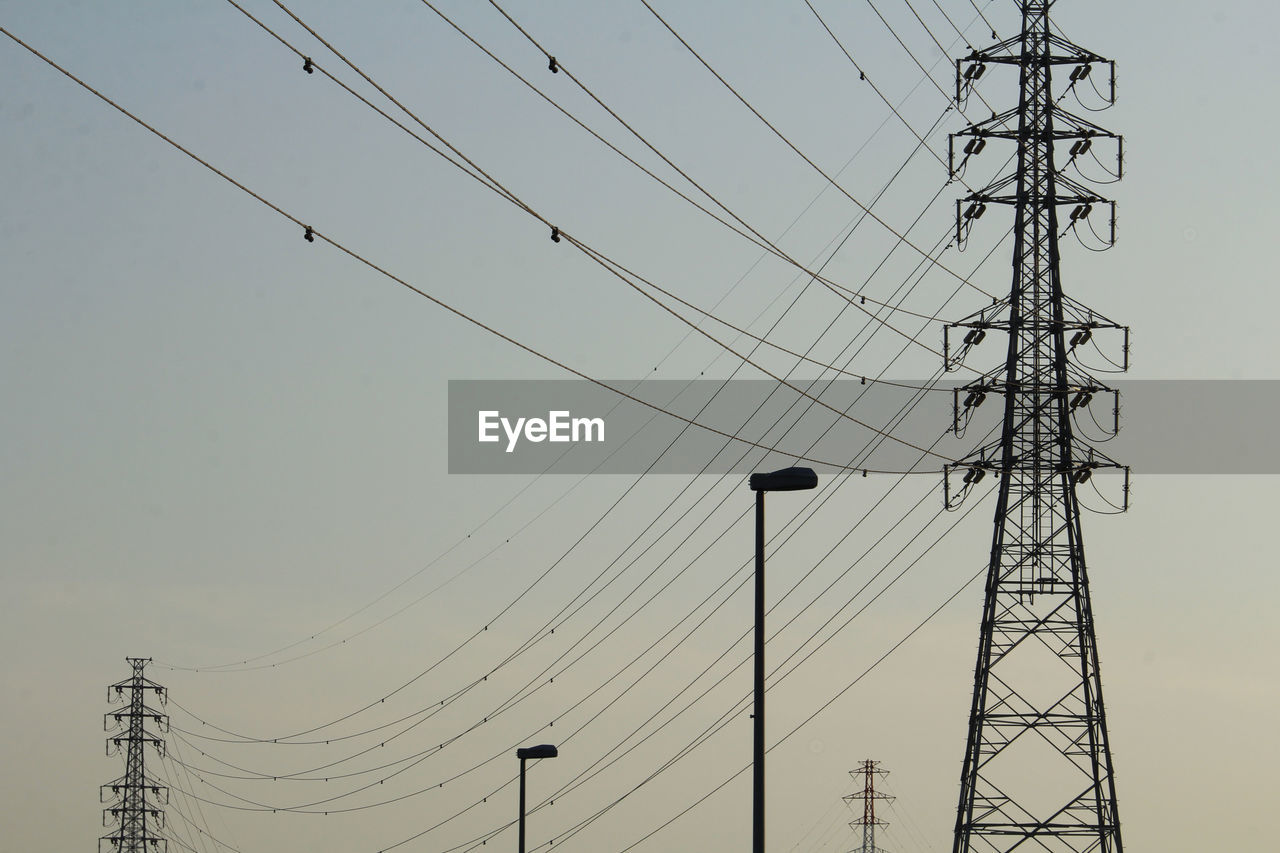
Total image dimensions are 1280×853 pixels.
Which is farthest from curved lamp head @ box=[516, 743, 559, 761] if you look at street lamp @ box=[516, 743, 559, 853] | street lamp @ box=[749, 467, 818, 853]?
street lamp @ box=[749, 467, 818, 853]

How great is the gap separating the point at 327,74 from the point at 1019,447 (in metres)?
30.4

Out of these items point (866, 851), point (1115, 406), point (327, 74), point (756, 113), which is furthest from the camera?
point (866, 851)

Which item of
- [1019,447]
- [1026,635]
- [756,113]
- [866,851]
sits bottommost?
[866,851]

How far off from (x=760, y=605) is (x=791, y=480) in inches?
81.5

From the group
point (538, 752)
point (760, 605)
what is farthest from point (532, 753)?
point (760, 605)

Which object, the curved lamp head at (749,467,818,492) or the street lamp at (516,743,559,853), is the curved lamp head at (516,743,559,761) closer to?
the street lamp at (516,743,559,853)

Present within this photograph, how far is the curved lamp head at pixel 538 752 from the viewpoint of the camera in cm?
5909

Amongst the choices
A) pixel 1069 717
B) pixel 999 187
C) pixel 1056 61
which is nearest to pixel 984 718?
pixel 1069 717

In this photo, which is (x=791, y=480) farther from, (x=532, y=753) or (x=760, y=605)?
(x=532, y=753)

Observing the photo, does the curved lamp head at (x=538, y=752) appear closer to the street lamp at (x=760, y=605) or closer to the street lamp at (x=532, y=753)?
the street lamp at (x=532, y=753)

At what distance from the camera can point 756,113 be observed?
124ft

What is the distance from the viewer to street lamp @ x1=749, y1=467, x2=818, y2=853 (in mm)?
35031

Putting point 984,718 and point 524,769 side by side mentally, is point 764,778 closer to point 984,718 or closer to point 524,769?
point 984,718

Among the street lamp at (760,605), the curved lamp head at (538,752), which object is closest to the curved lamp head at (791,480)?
the street lamp at (760,605)
